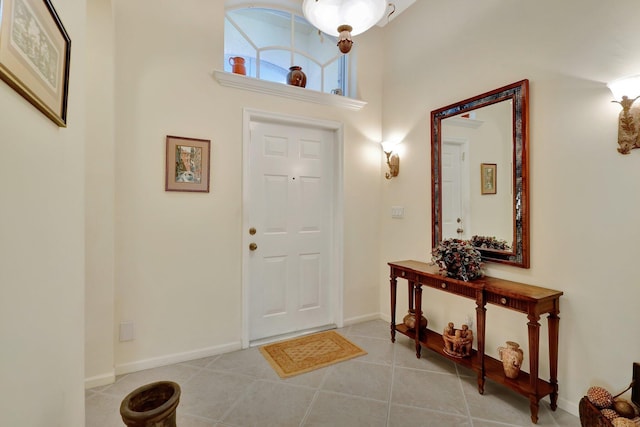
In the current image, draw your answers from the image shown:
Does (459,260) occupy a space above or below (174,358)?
above

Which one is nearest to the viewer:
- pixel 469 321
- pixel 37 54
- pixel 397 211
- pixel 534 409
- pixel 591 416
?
pixel 37 54

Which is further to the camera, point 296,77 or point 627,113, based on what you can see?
point 296,77

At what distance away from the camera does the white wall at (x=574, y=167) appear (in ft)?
5.34

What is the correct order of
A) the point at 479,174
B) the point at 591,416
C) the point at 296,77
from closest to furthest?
1. the point at 591,416
2. the point at 479,174
3. the point at 296,77

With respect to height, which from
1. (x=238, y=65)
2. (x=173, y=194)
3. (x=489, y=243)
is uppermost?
(x=238, y=65)

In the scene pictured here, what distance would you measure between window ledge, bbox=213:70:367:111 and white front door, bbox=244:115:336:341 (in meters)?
0.28

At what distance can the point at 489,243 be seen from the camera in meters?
2.27

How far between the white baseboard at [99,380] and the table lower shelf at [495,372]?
230 cm

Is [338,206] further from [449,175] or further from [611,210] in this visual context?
[611,210]

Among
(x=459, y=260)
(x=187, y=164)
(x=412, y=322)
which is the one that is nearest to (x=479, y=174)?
(x=459, y=260)

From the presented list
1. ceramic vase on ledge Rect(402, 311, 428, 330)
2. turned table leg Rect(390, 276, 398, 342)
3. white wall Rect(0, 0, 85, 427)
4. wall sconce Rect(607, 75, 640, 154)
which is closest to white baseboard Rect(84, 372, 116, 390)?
white wall Rect(0, 0, 85, 427)

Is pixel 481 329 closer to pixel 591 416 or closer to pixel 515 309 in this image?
pixel 515 309

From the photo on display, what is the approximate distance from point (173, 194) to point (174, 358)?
4.25 feet

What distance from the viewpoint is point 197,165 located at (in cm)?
245
